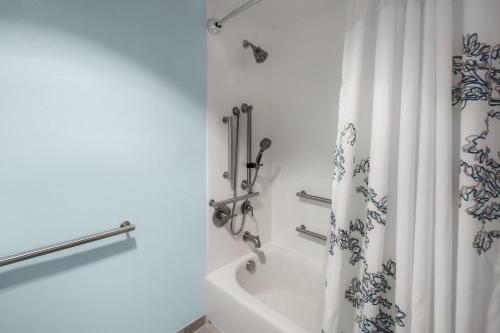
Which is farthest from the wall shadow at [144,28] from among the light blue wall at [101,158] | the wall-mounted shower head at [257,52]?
the wall-mounted shower head at [257,52]

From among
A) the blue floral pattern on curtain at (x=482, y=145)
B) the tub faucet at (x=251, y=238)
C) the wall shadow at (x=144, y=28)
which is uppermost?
the wall shadow at (x=144, y=28)

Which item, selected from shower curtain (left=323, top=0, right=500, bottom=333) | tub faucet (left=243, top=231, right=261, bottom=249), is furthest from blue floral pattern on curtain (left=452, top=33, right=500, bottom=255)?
tub faucet (left=243, top=231, right=261, bottom=249)

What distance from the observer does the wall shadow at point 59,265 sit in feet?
2.81

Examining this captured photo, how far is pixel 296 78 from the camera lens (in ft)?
5.66

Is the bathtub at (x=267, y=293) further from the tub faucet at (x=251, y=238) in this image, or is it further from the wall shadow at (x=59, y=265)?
the wall shadow at (x=59, y=265)

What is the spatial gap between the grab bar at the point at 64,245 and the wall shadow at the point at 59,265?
9 centimetres

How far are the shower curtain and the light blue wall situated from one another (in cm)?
→ 89

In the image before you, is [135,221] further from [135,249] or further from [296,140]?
[296,140]

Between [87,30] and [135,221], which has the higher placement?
[87,30]

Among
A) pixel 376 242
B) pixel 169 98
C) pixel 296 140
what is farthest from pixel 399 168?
pixel 169 98

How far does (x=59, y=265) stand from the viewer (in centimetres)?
95

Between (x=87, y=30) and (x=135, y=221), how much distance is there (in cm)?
91

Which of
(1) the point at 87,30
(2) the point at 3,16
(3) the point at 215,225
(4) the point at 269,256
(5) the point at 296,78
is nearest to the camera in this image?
(2) the point at 3,16

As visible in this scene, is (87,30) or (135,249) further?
(135,249)
